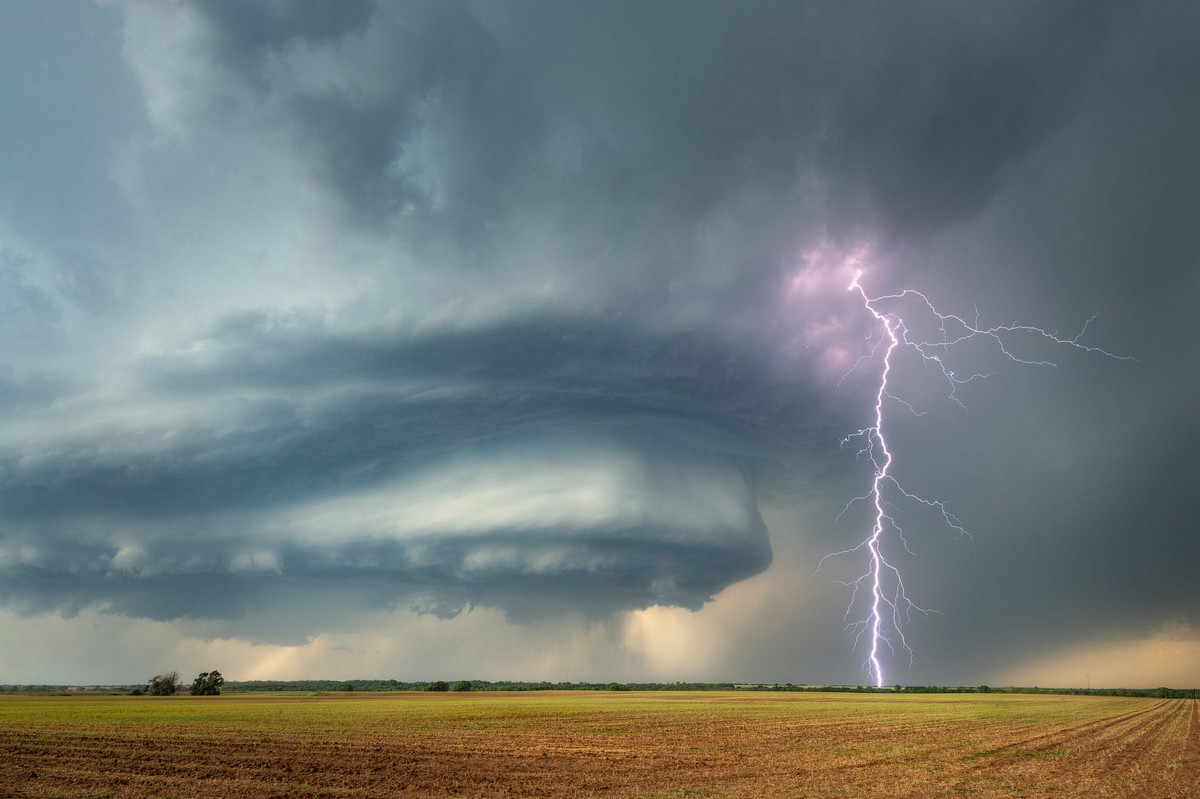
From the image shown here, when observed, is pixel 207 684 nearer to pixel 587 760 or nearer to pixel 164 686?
pixel 164 686

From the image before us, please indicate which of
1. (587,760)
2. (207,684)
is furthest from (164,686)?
(587,760)

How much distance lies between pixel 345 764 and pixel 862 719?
4357cm

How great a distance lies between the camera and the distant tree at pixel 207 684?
140m

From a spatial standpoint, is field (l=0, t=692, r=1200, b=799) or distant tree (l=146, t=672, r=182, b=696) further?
distant tree (l=146, t=672, r=182, b=696)

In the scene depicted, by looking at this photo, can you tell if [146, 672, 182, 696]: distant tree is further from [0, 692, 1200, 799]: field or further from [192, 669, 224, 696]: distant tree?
[0, 692, 1200, 799]: field

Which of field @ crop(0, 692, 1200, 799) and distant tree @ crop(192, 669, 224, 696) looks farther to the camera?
distant tree @ crop(192, 669, 224, 696)

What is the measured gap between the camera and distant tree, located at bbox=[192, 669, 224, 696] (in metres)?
140

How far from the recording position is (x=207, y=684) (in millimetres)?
141250

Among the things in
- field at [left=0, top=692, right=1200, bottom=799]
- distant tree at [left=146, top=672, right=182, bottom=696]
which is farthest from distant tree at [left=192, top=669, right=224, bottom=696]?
field at [left=0, top=692, right=1200, bottom=799]

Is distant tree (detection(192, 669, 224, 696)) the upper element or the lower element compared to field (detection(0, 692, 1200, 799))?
lower

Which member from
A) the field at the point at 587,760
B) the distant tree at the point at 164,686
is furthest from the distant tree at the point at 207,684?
the field at the point at 587,760

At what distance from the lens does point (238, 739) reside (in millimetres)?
35375

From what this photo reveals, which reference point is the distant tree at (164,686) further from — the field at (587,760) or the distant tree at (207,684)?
the field at (587,760)

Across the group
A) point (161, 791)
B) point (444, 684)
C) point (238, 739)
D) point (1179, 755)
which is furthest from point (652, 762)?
point (444, 684)
